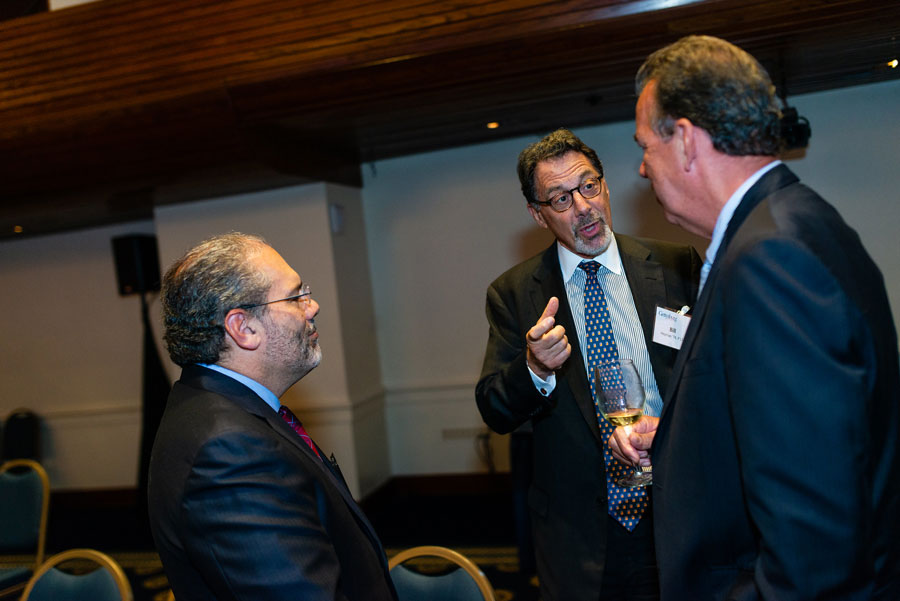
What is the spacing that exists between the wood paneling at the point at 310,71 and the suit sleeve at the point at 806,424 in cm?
266

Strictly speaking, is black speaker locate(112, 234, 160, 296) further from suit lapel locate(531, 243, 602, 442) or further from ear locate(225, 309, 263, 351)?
ear locate(225, 309, 263, 351)

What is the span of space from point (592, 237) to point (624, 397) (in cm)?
61

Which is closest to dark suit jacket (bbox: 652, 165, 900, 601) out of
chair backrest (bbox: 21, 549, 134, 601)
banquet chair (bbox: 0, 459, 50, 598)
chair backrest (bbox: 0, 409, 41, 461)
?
chair backrest (bbox: 21, 549, 134, 601)

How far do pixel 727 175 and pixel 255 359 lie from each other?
3.46ft

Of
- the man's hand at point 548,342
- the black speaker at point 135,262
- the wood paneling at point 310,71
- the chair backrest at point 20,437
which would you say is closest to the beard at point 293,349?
the man's hand at point 548,342

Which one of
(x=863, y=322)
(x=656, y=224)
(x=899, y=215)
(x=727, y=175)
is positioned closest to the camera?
(x=863, y=322)

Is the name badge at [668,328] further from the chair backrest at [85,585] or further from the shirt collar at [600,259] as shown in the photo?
the chair backrest at [85,585]

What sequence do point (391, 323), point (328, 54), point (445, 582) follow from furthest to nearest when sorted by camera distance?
1. point (391, 323)
2. point (328, 54)
3. point (445, 582)

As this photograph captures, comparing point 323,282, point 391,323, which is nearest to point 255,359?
point 323,282

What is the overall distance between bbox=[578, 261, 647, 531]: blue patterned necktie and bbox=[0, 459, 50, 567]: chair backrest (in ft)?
9.65

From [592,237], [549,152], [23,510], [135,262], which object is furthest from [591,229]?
[135,262]

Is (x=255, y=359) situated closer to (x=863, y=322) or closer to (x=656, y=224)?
(x=863, y=322)

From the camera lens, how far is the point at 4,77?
4352mm

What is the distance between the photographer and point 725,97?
1.14m
